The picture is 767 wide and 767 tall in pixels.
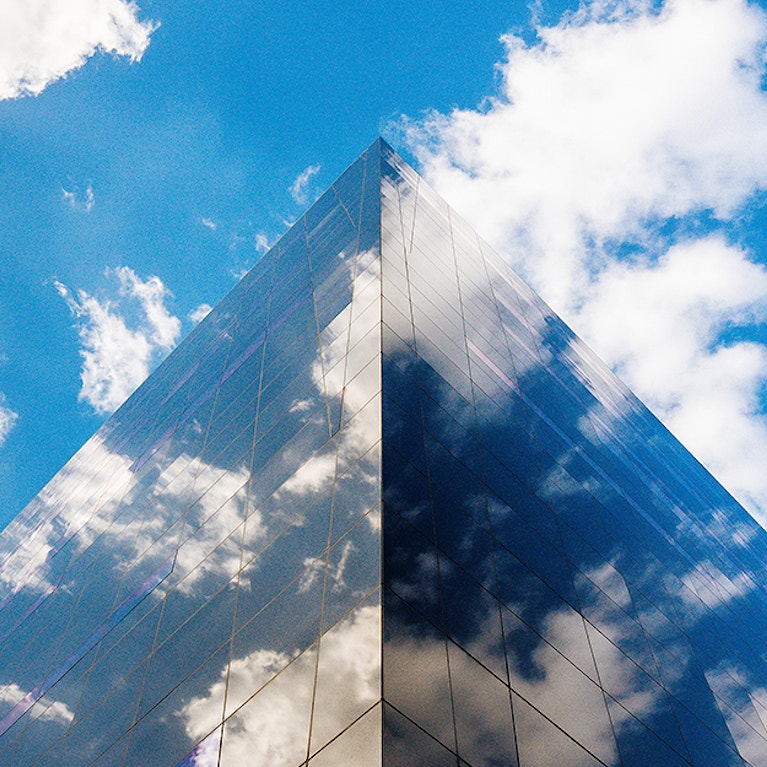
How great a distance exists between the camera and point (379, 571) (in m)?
10.0

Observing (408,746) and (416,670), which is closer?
(408,746)

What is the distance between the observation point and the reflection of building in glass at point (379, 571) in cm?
991

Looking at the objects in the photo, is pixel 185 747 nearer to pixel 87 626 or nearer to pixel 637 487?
pixel 87 626

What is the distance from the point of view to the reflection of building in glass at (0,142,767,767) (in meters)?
9.91

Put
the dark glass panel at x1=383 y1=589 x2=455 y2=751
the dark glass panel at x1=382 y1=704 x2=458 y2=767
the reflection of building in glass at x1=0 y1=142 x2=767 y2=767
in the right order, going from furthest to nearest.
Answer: the reflection of building in glass at x1=0 y1=142 x2=767 y2=767
the dark glass panel at x1=383 y1=589 x2=455 y2=751
the dark glass panel at x1=382 y1=704 x2=458 y2=767

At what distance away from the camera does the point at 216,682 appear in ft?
37.6

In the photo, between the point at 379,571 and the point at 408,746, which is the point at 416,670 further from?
the point at 379,571

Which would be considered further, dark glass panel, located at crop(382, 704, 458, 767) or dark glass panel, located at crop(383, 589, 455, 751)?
dark glass panel, located at crop(383, 589, 455, 751)

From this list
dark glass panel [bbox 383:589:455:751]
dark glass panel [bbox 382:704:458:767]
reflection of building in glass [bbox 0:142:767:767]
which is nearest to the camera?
dark glass panel [bbox 382:704:458:767]

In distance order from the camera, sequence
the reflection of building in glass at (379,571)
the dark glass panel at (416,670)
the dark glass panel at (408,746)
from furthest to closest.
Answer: the reflection of building in glass at (379,571), the dark glass panel at (416,670), the dark glass panel at (408,746)

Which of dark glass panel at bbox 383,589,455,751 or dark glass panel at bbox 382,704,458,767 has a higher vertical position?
dark glass panel at bbox 383,589,455,751

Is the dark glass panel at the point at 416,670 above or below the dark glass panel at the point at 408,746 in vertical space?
above

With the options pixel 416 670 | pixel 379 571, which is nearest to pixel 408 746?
pixel 416 670

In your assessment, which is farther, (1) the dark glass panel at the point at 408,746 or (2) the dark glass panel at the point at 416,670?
(2) the dark glass panel at the point at 416,670
